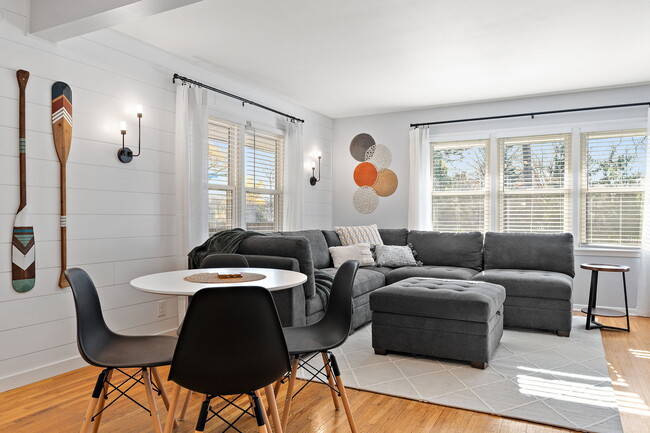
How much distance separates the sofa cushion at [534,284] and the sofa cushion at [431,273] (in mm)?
262

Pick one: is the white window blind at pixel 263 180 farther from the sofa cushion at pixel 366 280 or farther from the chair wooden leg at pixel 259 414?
the chair wooden leg at pixel 259 414

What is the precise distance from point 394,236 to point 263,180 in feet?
5.78

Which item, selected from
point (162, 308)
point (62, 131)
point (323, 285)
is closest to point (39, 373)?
point (162, 308)

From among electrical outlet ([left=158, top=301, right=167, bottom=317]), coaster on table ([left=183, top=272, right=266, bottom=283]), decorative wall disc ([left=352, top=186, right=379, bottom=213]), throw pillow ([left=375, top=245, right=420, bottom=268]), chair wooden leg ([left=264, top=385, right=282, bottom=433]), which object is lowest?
electrical outlet ([left=158, top=301, right=167, bottom=317])

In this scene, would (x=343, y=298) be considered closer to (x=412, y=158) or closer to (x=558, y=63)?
(x=558, y=63)

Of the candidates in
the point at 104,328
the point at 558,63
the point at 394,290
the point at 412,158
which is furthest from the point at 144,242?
the point at 558,63

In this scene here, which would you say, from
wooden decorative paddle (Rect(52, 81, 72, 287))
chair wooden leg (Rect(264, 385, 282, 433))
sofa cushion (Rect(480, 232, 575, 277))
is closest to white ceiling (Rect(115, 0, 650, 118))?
wooden decorative paddle (Rect(52, 81, 72, 287))

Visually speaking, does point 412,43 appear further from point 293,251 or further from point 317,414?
point 317,414

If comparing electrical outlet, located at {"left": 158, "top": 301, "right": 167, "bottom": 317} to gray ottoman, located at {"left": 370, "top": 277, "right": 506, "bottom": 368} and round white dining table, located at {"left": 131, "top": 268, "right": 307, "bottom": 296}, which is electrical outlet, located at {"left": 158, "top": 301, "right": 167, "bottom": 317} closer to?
round white dining table, located at {"left": 131, "top": 268, "right": 307, "bottom": 296}

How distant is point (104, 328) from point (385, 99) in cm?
431

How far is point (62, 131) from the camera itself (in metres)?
3.11

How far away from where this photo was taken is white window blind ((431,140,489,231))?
5805 mm

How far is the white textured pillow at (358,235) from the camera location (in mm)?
5484

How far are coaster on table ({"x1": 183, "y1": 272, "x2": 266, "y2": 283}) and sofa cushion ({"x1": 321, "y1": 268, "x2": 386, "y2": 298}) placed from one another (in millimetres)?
1797
